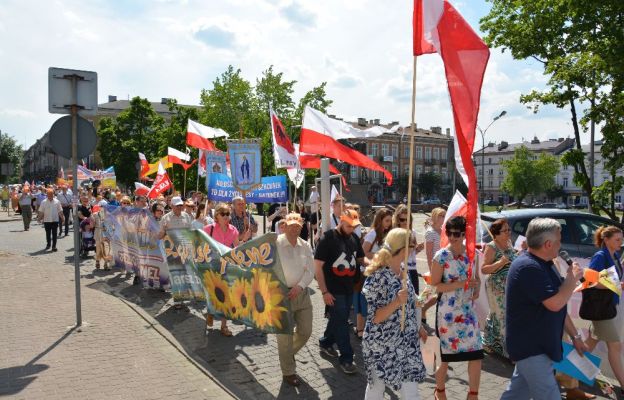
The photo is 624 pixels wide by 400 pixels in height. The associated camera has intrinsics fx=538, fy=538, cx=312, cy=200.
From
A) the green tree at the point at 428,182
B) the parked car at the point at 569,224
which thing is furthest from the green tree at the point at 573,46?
the green tree at the point at 428,182

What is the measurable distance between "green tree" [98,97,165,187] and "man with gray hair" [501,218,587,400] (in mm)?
64387

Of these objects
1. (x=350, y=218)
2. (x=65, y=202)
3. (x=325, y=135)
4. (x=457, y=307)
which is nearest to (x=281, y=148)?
(x=325, y=135)

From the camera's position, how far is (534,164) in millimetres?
86750

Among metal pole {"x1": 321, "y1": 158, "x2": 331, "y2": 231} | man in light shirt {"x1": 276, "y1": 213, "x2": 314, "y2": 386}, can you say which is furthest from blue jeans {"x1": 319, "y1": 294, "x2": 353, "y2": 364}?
metal pole {"x1": 321, "y1": 158, "x2": 331, "y2": 231}

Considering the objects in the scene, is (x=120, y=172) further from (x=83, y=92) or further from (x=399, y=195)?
(x=83, y=92)

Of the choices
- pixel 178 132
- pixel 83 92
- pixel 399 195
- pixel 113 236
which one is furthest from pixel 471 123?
pixel 399 195

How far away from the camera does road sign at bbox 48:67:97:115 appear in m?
7.28

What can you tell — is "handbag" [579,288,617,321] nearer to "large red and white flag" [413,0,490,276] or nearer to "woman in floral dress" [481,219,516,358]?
"woman in floral dress" [481,219,516,358]

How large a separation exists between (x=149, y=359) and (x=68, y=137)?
10.9 feet

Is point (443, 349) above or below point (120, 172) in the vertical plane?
below

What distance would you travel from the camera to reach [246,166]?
9367 mm

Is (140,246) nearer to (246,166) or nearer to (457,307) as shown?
(246,166)

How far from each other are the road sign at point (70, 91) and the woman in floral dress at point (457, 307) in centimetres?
539

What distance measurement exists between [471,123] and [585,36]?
42.9ft
